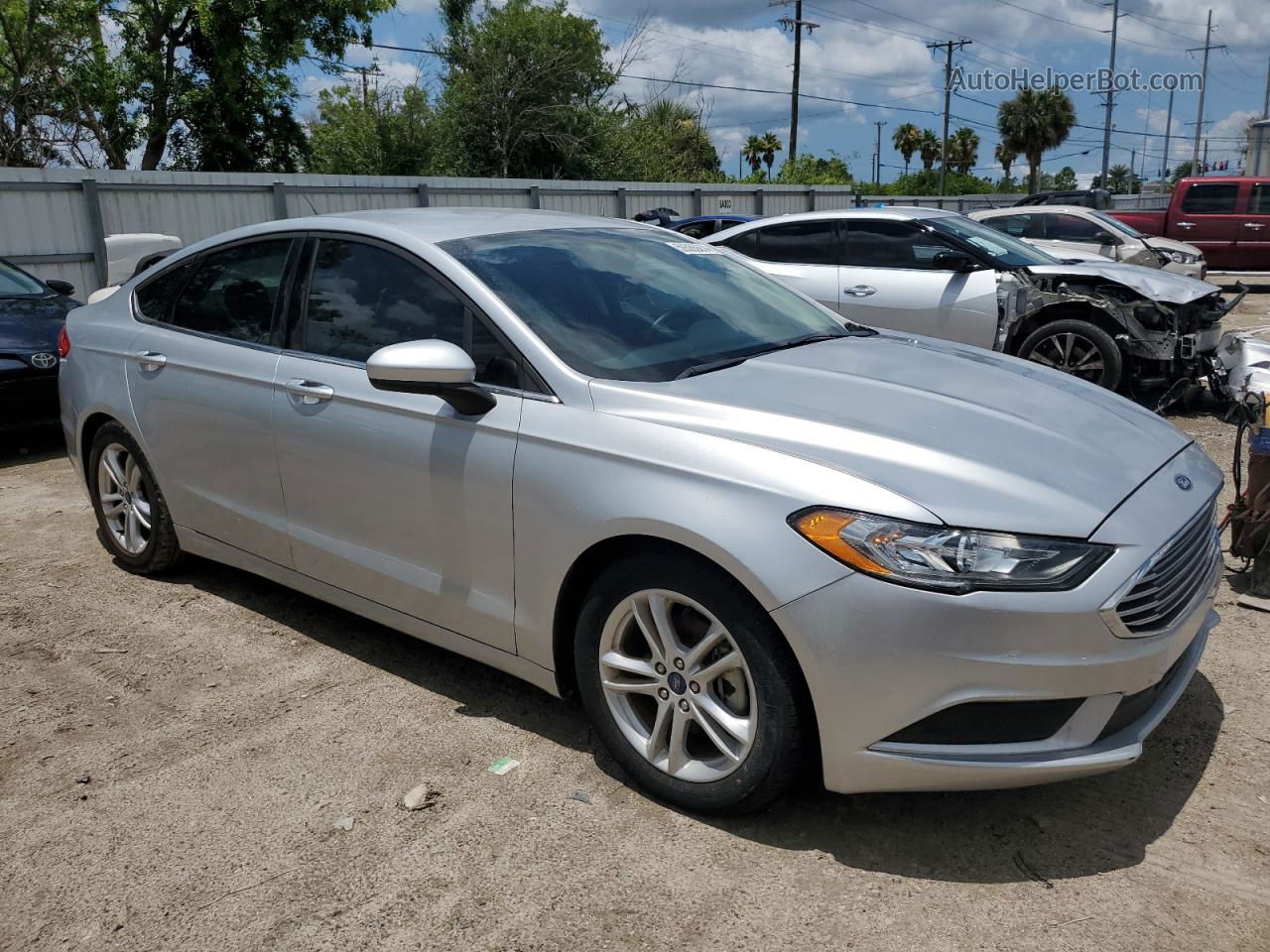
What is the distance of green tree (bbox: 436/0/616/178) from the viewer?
30.2 m

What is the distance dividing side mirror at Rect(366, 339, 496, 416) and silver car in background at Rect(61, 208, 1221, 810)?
1 cm

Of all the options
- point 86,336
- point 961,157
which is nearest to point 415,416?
point 86,336

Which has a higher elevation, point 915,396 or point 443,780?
point 915,396

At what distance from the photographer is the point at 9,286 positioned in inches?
333

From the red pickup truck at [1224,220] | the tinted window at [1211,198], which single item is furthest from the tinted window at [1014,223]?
the tinted window at [1211,198]

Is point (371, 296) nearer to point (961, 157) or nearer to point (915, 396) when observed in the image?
point (915, 396)

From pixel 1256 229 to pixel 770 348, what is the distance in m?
19.7

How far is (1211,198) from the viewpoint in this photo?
19.8m

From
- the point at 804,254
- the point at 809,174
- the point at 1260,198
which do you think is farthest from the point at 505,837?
the point at 809,174

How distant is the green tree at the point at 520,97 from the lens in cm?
3017

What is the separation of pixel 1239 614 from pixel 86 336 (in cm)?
504

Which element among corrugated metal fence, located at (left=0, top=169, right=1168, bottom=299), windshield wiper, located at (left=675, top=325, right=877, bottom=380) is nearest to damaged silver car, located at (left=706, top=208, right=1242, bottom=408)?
windshield wiper, located at (left=675, top=325, right=877, bottom=380)

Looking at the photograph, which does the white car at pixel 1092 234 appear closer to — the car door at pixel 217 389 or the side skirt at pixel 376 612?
the car door at pixel 217 389

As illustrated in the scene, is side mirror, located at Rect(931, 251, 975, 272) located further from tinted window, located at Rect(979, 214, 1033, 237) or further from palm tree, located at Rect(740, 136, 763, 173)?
palm tree, located at Rect(740, 136, 763, 173)
